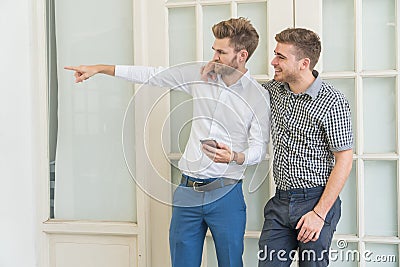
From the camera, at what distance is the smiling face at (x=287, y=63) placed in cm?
242

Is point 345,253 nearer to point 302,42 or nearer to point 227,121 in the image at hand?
point 227,121

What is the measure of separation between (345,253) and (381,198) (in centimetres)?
30

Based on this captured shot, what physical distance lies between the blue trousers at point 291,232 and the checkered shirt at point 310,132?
5 centimetres

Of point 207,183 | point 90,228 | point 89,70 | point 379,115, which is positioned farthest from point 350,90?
point 90,228

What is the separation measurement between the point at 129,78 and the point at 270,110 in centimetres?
Result: 60

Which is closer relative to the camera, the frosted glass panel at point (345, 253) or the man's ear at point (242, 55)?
the man's ear at point (242, 55)

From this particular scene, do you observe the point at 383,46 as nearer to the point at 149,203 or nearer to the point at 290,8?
the point at 290,8

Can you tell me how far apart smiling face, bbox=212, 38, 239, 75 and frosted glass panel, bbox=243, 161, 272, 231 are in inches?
22.6

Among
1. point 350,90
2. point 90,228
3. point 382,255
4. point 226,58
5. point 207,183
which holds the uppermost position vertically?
point 226,58

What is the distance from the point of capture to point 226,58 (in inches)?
97.4

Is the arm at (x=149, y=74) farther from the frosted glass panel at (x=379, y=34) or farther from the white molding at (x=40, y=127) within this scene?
the frosted glass panel at (x=379, y=34)

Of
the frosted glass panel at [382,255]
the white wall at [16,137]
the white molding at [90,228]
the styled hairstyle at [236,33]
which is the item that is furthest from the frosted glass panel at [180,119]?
the frosted glass panel at [382,255]

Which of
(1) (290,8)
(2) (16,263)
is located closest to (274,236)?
(1) (290,8)

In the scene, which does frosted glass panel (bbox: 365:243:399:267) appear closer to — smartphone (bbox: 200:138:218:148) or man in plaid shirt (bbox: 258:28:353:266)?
man in plaid shirt (bbox: 258:28:353:266)
